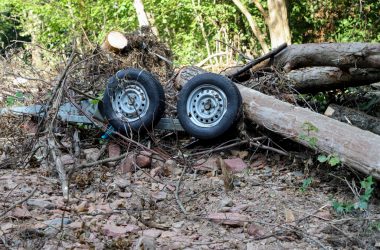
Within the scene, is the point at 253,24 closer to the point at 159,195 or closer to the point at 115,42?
the point at 115,42

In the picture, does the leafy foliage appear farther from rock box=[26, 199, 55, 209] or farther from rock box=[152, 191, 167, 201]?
rock box=[26, 199, 55, 209]

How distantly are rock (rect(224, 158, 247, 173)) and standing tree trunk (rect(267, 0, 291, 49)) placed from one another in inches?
383

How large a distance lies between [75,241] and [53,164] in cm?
198

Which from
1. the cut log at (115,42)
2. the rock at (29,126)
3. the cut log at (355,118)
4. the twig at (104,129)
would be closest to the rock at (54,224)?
the twig at (104,129)

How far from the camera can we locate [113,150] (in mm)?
6426

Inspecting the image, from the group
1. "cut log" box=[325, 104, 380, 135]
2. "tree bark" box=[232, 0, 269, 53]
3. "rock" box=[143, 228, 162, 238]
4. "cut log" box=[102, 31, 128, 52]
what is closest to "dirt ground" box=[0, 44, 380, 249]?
"rock" box=[143, 228, 162, 238]

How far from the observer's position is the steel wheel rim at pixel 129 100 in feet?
21.4

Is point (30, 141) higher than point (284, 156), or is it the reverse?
point (30, 141)

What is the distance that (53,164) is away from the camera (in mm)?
5809

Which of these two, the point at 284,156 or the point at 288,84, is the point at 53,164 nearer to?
the point at 284,156

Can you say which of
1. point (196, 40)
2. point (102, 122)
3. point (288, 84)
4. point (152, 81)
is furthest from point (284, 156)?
point (196, 40)

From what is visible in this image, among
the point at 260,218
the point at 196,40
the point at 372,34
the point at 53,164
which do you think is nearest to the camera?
the point at 260,218

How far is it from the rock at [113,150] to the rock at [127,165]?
0.31 m

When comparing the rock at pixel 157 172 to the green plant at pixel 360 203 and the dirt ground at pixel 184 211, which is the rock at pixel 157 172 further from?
the green plant at pixel 360 203
